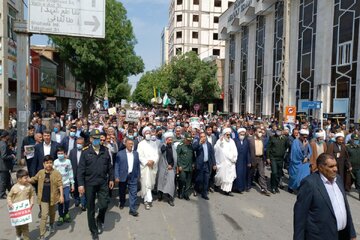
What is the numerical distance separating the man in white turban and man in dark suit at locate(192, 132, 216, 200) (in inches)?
43.0

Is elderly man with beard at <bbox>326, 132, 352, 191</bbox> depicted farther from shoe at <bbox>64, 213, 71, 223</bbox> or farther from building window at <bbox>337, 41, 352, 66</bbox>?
building window at <bbox>337, 41, 352, 66</bbox>

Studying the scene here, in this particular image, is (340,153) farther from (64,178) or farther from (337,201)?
(64,178)

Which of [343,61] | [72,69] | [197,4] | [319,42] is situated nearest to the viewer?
[343,61]

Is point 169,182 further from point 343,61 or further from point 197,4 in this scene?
point 197,4

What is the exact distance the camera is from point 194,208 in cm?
759

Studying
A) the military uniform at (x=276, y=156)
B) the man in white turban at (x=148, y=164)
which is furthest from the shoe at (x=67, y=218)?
the military uniform at (x=276, y=156)

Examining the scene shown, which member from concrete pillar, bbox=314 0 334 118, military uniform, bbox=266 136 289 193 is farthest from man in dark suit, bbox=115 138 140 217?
concrete pillar, bbox=314 0 334 118

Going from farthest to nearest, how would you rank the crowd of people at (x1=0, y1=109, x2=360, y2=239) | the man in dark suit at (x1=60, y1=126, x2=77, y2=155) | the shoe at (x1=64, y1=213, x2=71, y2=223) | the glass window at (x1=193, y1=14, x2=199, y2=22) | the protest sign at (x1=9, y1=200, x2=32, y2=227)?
the glass window at (x1=193, y1=14, x2=199, y2=22)
the man in dark suit at (x1=60, y1=126, x2=77, y2=155)
the shoe at (x1=64, y1=213, x2=71, y2=223)
the crowd of people at (x1=0, y1=109, x2=360, y2=239)
the protest sign at (x1=9, y1=200, x2=32, y2=227)

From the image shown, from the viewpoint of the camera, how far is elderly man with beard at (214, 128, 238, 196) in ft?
28.9

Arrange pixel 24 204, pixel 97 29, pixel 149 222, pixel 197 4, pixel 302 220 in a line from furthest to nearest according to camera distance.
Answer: pixel 197 4 → pixel 97 29 → pixel 149 222 → pixel 24 204 → pixel 302 220

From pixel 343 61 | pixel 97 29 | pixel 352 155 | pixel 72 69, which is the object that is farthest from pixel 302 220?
pixel 72 69

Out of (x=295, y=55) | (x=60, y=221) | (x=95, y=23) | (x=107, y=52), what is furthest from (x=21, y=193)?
(x=107, y=52)

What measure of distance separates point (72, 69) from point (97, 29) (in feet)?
59.0

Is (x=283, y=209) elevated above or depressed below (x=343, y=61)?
below
